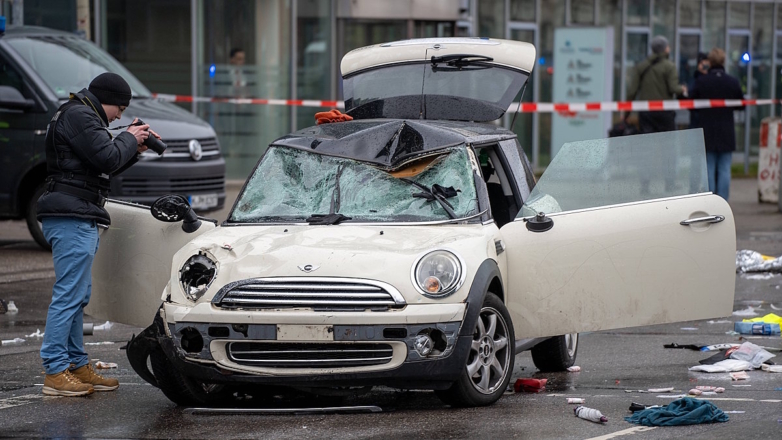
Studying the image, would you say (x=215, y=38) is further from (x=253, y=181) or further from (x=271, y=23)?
(x=253, y=181)

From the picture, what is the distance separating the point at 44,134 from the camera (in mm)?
14016

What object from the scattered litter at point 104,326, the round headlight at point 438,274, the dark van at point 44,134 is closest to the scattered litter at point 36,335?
the scattered litter at point 104,326

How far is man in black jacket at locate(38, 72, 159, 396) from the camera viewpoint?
24.0 ft

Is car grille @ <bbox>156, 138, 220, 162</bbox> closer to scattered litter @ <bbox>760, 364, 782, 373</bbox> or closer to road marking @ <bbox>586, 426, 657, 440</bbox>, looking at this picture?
scattered litter @ <bbox>760, 364, 782, 373</bbox>

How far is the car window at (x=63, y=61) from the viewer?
1434cm

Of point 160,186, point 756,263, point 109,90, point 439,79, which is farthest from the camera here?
point 160,186

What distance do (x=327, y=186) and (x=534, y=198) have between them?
1184 mm

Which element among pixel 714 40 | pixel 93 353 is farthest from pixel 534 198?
pixel 714 40

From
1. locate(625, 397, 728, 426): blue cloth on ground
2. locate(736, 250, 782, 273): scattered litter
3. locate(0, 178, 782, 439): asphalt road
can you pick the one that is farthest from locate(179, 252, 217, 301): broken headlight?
locate(736, 250, 782, 273): scattered litter

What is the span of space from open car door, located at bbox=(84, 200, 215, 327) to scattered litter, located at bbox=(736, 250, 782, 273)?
23.7 ft

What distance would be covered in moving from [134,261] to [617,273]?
2758mm

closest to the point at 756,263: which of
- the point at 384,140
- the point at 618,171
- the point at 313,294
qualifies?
the point at 618,171

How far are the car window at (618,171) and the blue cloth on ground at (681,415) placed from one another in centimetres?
152

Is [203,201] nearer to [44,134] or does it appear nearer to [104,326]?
[44,134]
